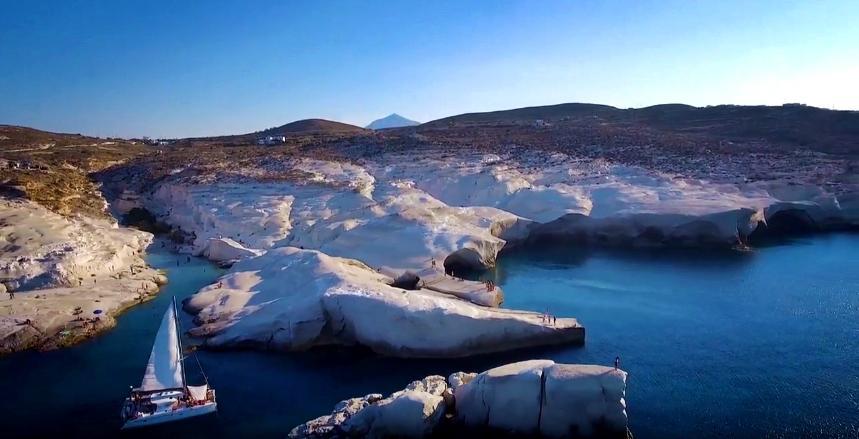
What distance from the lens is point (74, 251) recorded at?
119 feet

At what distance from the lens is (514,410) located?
19.8 metres

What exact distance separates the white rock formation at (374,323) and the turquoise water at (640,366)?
2.35 ft

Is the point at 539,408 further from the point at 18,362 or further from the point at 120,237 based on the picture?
the point at 120,237

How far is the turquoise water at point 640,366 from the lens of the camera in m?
20.5

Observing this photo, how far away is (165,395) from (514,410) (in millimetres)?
12081

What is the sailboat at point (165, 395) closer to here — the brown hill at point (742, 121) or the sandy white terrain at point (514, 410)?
the sandy white terrain at point (514, 410)

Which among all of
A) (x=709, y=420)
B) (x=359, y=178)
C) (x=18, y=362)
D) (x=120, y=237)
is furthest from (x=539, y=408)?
(x=359, y=178)

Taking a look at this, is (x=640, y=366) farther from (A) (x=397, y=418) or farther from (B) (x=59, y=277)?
(B) (x=59, y=277)

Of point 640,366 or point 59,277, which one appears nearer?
point 640,366

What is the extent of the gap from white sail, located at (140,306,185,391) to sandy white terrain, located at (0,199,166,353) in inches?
328

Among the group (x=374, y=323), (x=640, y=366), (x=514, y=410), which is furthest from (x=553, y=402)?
(x=374, y=323)

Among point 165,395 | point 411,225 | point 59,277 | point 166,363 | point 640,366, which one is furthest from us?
point 411,225

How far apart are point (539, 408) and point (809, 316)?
17.2m

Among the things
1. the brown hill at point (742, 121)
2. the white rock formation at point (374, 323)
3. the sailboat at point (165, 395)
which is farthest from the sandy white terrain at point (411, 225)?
the brown hill at point (742, 121)
